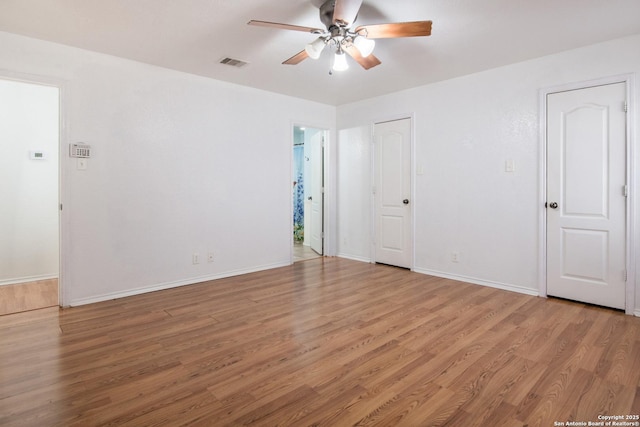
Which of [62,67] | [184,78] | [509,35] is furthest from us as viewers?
[184,78]

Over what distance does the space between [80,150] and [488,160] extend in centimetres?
439

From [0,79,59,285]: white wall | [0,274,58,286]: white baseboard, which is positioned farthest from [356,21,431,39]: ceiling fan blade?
[0,274,58,286]: white baseboard

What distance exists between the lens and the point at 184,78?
4.09 meters

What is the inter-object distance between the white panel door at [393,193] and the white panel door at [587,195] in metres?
1.74

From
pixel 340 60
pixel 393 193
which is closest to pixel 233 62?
pixel 340 60

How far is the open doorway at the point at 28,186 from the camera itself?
14.0 feet

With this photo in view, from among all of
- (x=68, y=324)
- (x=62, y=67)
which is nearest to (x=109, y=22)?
(x=62, y=67)

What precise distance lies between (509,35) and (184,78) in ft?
11.3

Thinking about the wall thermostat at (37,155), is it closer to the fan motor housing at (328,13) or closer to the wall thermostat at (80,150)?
the wall thermostat at (80,150)

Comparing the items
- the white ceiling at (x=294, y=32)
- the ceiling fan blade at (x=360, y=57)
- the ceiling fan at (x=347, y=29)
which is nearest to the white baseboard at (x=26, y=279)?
the white ceiling at (x=294, y=32)

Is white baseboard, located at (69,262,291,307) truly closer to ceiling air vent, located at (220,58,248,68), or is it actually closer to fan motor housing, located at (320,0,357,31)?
ceiling air vent, located at (220,58,248,68)

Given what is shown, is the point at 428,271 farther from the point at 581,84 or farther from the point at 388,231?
the point at 581,84

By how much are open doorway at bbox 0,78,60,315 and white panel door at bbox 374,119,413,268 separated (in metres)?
4.27

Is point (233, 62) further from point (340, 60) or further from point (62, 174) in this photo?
point (62, 174)
